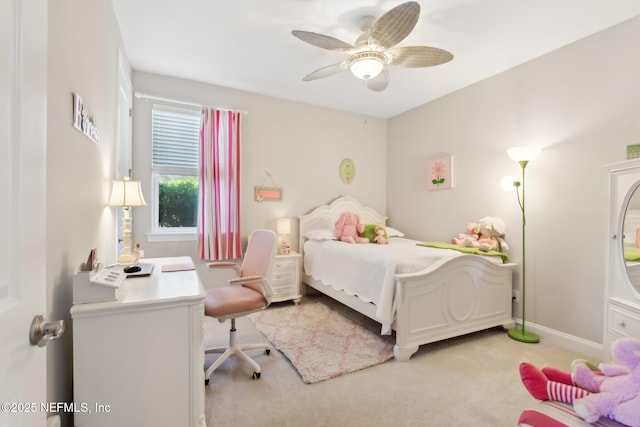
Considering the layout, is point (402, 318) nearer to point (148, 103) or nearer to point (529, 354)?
point (529, 354)

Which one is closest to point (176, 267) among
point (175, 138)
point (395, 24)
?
point (175, 138)

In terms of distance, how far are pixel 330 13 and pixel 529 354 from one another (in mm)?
3183

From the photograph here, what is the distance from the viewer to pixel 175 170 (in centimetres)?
333

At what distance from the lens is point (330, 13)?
6.97 ft

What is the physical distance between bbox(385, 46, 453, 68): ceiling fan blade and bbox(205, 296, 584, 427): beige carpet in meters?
2.30

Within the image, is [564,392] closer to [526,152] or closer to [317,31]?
[526,152]

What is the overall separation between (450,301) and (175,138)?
3.42 metres

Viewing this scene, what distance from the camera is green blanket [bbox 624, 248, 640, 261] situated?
5.59ft

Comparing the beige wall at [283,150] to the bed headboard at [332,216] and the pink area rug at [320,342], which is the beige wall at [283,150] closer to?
the bed headboard at [332,216]

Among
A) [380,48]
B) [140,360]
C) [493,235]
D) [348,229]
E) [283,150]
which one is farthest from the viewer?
[283,150]

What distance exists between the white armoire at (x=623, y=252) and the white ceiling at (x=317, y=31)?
1.30 meters

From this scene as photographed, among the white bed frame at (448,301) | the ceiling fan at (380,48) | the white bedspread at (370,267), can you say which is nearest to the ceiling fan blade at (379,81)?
the ceiling fan at (380,48)

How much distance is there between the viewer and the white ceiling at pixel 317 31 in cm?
206

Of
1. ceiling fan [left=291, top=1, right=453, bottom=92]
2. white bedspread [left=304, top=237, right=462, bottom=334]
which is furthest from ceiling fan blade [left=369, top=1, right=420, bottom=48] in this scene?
white bedspread [left=304, top=237, right=462, bottom=334]
